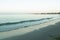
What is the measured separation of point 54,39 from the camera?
39.1 feet

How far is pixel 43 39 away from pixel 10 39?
351cm

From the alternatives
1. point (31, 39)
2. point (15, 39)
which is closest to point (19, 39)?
point (15, 39)

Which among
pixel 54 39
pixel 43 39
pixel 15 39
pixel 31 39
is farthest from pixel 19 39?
pixel 54 39

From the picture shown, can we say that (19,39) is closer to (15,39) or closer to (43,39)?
(15,39)

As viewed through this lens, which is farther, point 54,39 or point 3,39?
point 3,39

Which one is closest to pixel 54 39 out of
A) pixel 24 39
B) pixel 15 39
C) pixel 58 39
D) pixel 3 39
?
pixel 58 39

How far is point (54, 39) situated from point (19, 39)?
3631mm

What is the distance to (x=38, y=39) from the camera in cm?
1229

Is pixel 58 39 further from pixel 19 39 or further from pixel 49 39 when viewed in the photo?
pixel 19 39

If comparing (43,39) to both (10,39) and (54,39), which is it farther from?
(10,39)

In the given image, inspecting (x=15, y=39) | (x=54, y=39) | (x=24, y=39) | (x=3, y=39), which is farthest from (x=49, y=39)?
(x=3, y=39)

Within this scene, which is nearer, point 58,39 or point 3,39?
point 58,39

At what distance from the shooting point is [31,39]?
40.6ft

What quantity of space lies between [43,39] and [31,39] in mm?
1236
